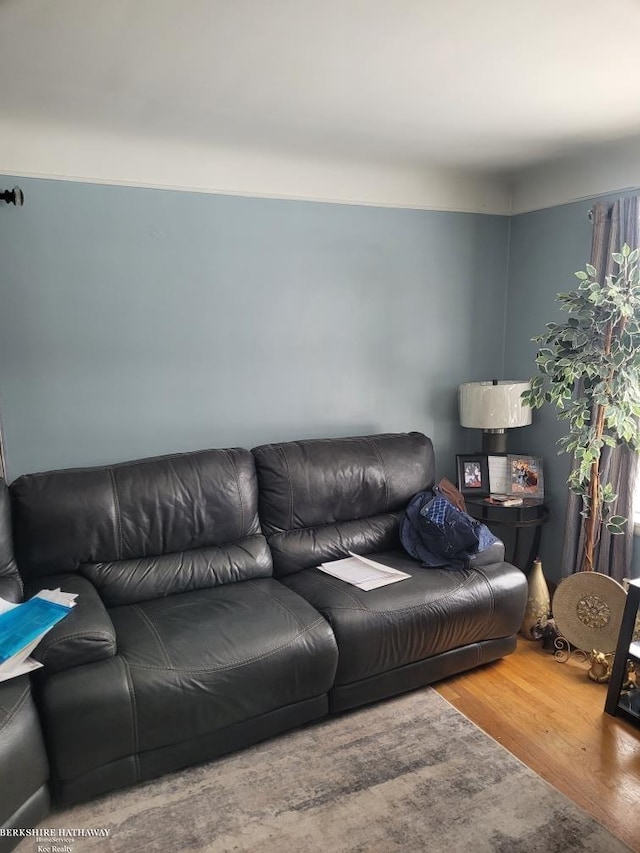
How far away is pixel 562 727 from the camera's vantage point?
7.74 ft

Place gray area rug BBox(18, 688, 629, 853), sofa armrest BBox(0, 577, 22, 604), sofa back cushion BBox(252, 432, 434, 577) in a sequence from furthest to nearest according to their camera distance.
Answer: sofa back cushion BBox(252, 432, 434, 577) < sofa armrest BBox(0, 577, 22, 604) < gray area rug BBox(18, 688, 629, 853)

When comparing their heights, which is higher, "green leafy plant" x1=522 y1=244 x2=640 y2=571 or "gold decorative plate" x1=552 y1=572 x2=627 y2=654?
"green leafy plant" x1=522 y1=244 x2=640 y2=571

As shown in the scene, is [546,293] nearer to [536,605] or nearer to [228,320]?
[536,605]

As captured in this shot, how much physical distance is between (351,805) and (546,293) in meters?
2.84

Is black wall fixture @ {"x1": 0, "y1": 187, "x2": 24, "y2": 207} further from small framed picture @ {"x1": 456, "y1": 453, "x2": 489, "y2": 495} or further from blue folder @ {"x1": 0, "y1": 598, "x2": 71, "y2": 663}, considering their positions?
small framed picture @ {"x1": 456, "y1": 453, "x2": 489, "y2": 495}

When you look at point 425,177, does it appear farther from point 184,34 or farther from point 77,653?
point 77,653

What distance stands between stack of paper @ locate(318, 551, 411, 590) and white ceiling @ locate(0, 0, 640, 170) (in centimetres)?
196

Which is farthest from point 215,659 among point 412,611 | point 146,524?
point 412,611

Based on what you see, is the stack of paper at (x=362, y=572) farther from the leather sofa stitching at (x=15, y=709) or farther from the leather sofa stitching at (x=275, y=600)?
the leather sofa stitching at (x=15, y=709)

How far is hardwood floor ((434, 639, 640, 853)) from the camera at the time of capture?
78.9 inches

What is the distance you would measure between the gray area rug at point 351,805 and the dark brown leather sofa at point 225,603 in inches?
3.3

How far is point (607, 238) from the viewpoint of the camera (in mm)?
3039

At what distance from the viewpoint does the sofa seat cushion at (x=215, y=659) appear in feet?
6.41

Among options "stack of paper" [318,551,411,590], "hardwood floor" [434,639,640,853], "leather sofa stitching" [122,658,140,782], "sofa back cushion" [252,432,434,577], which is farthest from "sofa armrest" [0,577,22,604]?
"hardwood floor" [434,639,640,853]
